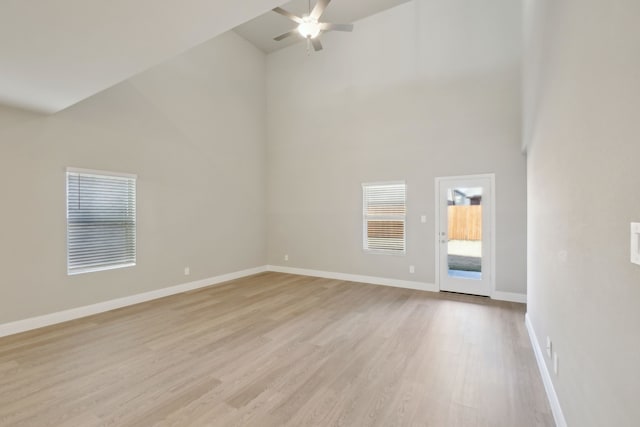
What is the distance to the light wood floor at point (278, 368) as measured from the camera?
2094mm

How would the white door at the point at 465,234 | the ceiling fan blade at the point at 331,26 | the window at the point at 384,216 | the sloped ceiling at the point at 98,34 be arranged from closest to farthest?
the sloped ceiling at the point at 98,34
the ceiling fan blade at the point at 331,26
the white door at the point at 465,234
the window at the point at 384,216

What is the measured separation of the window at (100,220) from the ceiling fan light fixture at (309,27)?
11.4 ft

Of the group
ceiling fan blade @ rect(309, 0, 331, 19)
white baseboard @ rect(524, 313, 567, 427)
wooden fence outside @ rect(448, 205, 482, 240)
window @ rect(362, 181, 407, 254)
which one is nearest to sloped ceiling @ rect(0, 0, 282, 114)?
ceiling fan blade @ rect(309, 0, 331, 19)

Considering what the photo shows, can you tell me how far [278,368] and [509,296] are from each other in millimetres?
3997

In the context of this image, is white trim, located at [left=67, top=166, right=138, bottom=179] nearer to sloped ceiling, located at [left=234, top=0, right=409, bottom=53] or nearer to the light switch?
sloped ceiling, located at [left=234, top=0, right=409, bottom=53]

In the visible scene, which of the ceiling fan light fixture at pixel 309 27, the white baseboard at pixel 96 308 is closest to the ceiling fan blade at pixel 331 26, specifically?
the ceiling fan light fixture at pixel 309 27

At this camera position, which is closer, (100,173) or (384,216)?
(100,173)

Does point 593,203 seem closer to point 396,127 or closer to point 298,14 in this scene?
point 396,127

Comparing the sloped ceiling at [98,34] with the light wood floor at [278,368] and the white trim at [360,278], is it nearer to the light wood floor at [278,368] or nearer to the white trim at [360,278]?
the light wood floor at [278,368]

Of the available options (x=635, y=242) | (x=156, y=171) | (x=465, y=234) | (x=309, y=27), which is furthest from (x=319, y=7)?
(x=465, y=234)

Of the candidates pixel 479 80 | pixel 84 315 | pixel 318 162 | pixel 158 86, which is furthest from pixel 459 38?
pixel 84 315

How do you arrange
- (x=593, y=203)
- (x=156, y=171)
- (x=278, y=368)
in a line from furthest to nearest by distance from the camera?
1. (x=156, y=171)
2. (x=278, y=368)
3. (x=593, y=203)

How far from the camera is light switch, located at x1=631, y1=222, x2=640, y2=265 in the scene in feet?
2.96

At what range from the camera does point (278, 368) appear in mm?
2707
